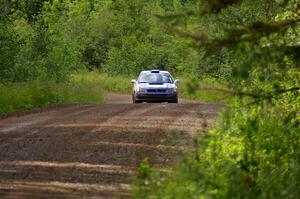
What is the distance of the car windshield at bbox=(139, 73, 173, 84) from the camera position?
33872 millimetres

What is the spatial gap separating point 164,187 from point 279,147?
2.67m

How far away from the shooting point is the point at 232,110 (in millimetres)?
14227

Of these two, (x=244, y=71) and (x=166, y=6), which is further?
(x=166, y=6)

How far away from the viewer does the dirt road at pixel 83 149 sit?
10281 mm

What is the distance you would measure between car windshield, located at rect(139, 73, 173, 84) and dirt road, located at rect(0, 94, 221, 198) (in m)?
10.7

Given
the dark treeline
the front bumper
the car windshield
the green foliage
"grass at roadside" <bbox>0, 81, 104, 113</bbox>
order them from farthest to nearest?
the dark treeline, the car windshield, the front bumper, "grass at roadside" <bbox>0, 81, 104, 113</bbox>, the green foliage

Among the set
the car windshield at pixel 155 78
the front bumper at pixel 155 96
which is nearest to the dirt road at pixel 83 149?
the front bumper at pixel 155 96

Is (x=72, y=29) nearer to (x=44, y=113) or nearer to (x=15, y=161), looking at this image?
(x=44, y=113)

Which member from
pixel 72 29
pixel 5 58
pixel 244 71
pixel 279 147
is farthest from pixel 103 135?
pixel 72 29

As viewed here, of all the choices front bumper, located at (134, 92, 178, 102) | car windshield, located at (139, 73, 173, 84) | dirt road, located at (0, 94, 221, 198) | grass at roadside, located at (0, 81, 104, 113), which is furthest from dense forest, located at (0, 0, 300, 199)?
car windshield, located at (139, 73, 173, 84)

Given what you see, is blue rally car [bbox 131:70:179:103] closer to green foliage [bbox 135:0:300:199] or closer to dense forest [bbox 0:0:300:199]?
dense forest [bbox 0:0:300:199]

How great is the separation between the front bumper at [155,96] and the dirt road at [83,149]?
10.1 m

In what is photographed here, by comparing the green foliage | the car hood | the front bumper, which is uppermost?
the green foliage

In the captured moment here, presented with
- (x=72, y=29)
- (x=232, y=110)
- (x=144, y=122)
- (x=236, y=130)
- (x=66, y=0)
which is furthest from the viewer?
(x=66, y=0)
